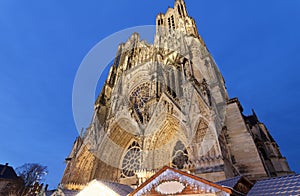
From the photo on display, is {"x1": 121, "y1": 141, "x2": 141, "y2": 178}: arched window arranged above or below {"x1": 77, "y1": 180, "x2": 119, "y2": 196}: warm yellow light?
above

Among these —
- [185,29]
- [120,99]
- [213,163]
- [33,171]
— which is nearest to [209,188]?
[213,163]

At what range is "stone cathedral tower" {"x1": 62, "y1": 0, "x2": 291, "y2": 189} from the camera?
899 cm

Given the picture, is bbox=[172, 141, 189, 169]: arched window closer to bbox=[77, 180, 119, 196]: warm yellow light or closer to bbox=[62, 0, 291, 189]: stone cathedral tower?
bbox=[62, 0, 291, 189]: stone cathedral tower

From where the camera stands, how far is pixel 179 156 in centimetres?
1107

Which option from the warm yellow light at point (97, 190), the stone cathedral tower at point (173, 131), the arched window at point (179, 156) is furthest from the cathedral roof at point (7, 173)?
the warm yellow light at point (97, 190)

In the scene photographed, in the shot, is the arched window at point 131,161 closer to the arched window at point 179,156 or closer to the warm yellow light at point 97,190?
the arched window at point 179,156

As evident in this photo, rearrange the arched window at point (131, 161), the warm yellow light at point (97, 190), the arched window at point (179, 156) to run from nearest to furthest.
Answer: the warm yellow light at point (97, 190)
the arched window at point (179, 156)
the arched window at point (131, 161)

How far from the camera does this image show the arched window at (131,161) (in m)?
12.7

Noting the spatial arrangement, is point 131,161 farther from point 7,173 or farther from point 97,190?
point 7,173

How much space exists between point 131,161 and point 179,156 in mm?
4130

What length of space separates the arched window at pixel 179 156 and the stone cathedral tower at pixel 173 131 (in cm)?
6

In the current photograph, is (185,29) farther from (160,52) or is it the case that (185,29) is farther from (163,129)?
(163,129)

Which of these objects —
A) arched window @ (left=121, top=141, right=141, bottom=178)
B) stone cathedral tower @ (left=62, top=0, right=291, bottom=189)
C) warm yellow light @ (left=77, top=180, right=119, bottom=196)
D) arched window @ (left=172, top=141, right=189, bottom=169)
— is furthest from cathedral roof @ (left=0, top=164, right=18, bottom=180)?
warm yellow light @ (left=77, top=180, right=119, bottom=196)

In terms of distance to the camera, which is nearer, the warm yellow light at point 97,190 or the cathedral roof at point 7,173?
the warm yellow light at point 97,190
